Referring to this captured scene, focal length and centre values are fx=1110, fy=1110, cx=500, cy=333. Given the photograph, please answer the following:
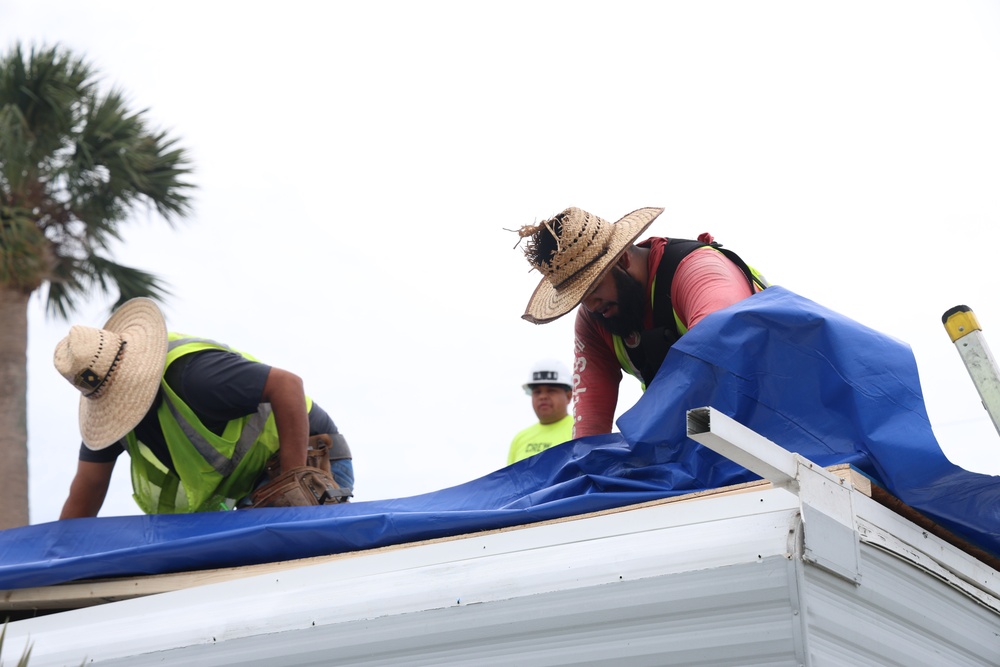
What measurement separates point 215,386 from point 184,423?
21 centimetres

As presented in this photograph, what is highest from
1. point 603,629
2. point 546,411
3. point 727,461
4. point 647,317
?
point 546,411

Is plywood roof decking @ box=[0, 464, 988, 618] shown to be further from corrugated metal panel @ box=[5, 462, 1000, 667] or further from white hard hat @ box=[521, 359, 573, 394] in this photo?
white hard hat @ box=[521, 359, 573, 394]

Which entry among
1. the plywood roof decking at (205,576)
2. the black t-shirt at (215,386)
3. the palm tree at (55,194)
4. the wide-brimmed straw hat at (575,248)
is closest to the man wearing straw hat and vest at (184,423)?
the black t-shirt at (215,386)

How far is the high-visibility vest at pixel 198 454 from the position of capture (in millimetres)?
3932

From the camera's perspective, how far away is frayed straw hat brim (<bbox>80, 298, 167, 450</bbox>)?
3.91 metres

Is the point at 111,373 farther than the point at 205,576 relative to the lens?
Yes

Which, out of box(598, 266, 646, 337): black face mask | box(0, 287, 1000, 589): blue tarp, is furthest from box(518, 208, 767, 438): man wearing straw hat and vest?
box(0, 287, 1000, 589): blue tarp

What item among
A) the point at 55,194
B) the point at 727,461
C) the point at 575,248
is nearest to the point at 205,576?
the point at 727,461

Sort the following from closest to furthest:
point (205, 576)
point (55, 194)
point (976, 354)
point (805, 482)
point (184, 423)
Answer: point (805, 482) < point (976, 354) < point (205, 576) < point (184, 423) < point (55, 194)

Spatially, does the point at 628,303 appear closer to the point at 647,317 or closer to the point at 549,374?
the point at 647,317

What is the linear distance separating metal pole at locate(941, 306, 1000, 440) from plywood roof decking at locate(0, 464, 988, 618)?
10.7 inches

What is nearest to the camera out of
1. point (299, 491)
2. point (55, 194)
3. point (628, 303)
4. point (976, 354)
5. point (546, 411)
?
point (976, 354)

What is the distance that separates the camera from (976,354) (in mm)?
2291

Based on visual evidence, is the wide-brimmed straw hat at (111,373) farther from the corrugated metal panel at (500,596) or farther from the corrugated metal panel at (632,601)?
the corrugated metal panel at (632,601)
